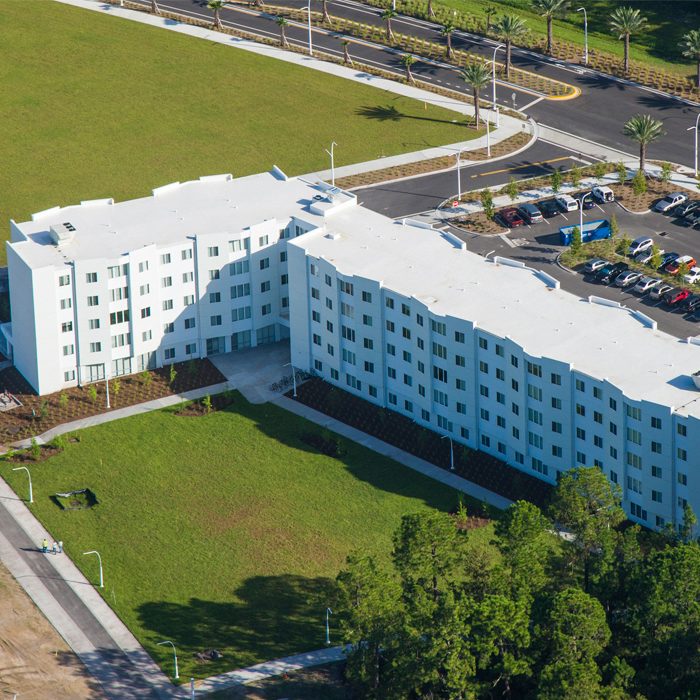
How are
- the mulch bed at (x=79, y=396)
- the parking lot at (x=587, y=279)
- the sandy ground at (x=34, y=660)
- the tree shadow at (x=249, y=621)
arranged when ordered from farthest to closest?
the parking lot at (x=587, y=279) < the mulch bed at (x=79, y=396) < the tree shadow at (x=249, y=621) < the sandy ground at (x=34, y=660)

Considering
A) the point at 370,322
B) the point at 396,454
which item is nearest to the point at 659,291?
the point at 370,322

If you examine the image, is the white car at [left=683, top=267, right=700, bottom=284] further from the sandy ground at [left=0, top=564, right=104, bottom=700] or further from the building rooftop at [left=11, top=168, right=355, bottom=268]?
the sandy ground at [left=0, top=564, right=104, bottom=700]

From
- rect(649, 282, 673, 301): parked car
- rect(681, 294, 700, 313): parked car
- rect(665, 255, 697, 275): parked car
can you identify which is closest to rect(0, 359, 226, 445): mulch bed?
rect(649, 282, 673, 301): parked car

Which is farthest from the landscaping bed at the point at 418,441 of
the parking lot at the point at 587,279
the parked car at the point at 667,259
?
the parked car at the point at 667,259

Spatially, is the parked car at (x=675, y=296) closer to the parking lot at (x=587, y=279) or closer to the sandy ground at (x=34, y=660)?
the parking lot at (x=587, y=279)

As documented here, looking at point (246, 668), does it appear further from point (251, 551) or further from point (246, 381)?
point (246, 381)

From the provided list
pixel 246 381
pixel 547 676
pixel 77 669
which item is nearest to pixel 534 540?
pixel 547 676
